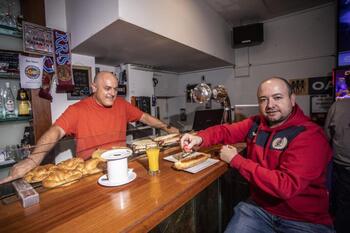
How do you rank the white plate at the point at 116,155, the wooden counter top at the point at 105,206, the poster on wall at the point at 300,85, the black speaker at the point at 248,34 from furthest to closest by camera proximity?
1. the black speaker at the point at 248,34
2. the poster on wall at the point at 300,85
3. the white plate at the point at 116,155
4. the wooden counter top at the point at 105,206

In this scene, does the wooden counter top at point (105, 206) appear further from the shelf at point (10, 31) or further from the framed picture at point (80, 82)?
the shelf at point (10, 31)

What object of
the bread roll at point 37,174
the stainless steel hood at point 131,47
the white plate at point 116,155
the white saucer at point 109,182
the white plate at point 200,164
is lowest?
the white plate at point 200,164

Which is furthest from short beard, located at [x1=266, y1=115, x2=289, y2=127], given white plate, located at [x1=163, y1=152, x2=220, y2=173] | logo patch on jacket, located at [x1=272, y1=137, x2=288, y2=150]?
white plate, located at [x1=163, y1=152, x2=220, y2=173]

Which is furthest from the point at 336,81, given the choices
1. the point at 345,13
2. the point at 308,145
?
the point at 308,145

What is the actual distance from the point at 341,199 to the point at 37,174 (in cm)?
273

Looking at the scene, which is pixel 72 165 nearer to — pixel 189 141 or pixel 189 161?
pixel 189 161

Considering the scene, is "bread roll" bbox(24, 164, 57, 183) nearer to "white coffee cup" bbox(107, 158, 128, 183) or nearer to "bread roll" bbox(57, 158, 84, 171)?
"bread roll" bbox(57, 158, 84, 171)

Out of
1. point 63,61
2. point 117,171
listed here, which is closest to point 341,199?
point 117,171

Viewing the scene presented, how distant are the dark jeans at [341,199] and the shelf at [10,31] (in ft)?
11.7

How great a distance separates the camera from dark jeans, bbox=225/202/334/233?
1.12 metres

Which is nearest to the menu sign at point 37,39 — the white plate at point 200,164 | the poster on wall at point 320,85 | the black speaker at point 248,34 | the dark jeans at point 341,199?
the white plate at point 200,164

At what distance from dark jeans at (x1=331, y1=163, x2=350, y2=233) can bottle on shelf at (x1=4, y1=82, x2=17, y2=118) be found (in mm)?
3292

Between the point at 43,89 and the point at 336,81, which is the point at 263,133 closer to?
the point at 336,81

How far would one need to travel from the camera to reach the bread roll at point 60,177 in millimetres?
959
